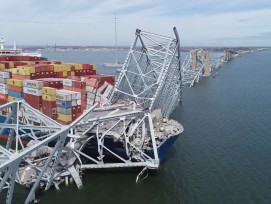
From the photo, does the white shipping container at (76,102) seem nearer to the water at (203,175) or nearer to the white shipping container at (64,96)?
the white shipping container at (64,96)

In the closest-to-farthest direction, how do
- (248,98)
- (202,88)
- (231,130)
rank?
(231,130), (248,98), (202,88)

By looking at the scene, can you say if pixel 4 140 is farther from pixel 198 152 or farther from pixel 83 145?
pixel 198 152

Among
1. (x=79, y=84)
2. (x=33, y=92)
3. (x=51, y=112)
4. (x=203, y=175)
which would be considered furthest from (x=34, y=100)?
(x=203, y=175)

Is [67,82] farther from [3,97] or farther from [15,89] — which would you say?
[3,97]

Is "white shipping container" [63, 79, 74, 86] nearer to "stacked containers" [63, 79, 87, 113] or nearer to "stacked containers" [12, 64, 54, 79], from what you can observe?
"stacked containers" [63, 79, 87, 113]

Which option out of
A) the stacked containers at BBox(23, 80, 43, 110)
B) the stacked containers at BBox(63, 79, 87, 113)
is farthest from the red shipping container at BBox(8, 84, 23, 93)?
the stacked containers at BBox(63, 79, 87, 113)

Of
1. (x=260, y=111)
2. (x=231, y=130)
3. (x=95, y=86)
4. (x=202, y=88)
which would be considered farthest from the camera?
(x=202, y=88)

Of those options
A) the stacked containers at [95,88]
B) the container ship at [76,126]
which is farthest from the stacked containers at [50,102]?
the stacked containers at [95,88]

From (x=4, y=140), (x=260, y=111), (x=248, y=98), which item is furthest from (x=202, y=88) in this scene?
(x=4, y=140)
